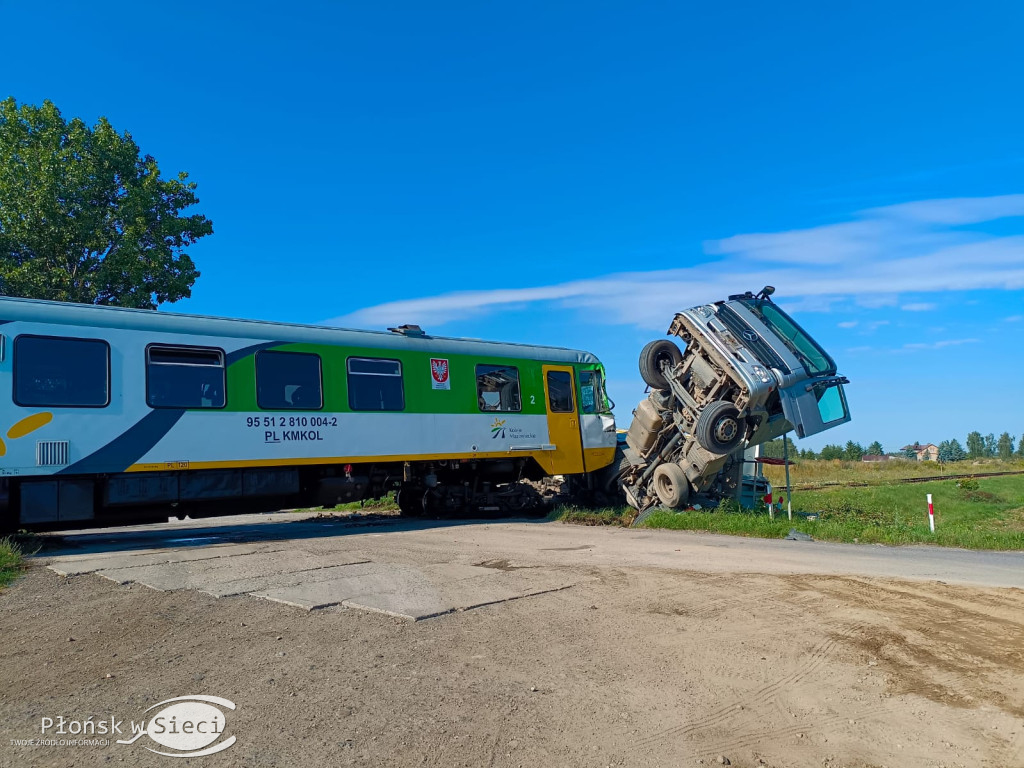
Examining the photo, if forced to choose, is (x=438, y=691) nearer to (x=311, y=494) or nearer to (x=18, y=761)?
(x=18, y=761)

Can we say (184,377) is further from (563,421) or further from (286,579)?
(563,421)

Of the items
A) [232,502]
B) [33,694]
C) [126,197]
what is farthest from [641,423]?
[126,197]

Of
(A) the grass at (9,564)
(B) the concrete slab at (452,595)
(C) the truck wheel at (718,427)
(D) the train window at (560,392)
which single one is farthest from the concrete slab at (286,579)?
(D) the train window at (560,392)

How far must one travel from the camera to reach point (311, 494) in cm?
1303

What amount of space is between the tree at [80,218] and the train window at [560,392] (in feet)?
39.0

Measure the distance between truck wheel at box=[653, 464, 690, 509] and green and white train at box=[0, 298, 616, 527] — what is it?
2.72 metres

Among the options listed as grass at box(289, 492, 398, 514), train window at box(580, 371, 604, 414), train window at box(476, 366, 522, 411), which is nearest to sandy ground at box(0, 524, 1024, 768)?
train window at box(476, 366, 522, 411)

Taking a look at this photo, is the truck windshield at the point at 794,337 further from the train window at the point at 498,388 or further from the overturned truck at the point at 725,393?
the train window at the point at 498,388

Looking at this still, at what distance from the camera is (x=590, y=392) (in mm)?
17094

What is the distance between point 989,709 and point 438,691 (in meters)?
3.00

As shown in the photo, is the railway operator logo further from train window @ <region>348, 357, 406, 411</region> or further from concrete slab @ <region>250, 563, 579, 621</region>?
concrete slab @ <region>250, 563, 579, 621</region>

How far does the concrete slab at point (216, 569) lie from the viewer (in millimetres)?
7309

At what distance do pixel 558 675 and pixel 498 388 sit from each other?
10.9 metres

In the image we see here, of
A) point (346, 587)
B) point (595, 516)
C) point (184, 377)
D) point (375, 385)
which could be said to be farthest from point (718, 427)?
point (184, 377)
